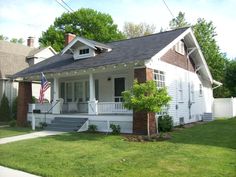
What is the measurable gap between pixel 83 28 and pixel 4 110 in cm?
2519

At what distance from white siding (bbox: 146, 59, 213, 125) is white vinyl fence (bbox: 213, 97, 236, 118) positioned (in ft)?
7.67

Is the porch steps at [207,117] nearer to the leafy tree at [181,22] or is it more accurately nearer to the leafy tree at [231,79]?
the leafy tree at [231,79]

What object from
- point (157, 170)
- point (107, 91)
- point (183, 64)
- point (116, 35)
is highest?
point (116, 35)

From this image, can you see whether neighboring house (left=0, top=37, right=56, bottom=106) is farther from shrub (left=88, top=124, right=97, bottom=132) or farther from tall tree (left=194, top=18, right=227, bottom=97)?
tall tree (left=194, top=18, right=227, bottom=97)

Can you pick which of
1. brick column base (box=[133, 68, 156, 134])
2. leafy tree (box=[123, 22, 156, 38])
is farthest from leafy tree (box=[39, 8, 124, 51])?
brick column base (box=[133, 68, 156, 134])

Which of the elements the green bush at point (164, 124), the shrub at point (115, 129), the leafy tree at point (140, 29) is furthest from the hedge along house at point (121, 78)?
the leafy tree at point (140, 29)

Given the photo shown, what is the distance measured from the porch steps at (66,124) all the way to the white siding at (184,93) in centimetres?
507

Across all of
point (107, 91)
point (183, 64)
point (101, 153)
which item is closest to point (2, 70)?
point (107, 91)

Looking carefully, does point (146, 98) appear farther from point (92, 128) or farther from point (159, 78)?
point (92, 128)

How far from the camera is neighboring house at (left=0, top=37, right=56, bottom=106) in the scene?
26688 millimetres

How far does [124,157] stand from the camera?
337 inches

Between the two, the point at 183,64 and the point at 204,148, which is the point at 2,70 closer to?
the point at 183,64

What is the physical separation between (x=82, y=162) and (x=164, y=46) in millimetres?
9060

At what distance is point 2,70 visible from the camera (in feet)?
88.8
